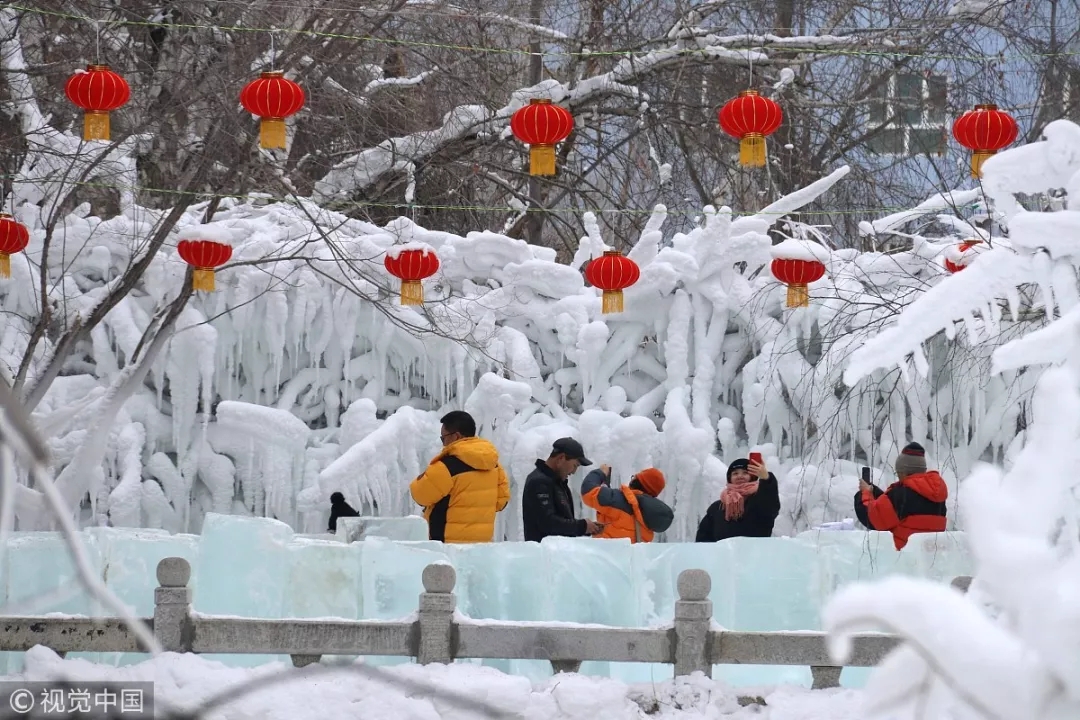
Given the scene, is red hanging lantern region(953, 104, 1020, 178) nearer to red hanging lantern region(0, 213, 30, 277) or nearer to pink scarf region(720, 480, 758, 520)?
pink scarf region(720, 480, 758, 520)

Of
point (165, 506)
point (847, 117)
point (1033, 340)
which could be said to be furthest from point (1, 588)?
point (847, 117)

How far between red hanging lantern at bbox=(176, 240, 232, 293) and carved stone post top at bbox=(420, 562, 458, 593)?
111 inches

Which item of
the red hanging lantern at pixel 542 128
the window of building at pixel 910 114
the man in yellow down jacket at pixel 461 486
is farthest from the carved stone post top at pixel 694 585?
the window of building at pixel 910 114

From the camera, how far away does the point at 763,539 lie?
6.89 meters

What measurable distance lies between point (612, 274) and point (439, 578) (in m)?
3.26

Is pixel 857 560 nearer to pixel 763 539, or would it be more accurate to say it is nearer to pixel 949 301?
pixel 763 539

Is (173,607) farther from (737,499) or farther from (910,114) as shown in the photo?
(910,114)

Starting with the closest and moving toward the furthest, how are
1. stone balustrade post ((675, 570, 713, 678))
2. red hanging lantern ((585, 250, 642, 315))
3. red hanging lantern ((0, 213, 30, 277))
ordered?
stone balustrade post ((675, 570, 713, 678)) → red hanging lantern ((0, 213, 30, 277)) → red hanging lantern ((585, 250, 642, 315))

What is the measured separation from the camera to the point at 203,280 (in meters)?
8.65

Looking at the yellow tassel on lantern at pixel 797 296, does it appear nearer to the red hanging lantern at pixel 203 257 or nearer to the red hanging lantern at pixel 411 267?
the red hanging lantern at pixel 411 267

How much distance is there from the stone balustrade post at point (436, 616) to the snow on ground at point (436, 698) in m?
0.11

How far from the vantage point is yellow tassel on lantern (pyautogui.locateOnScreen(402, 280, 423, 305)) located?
9.41m
